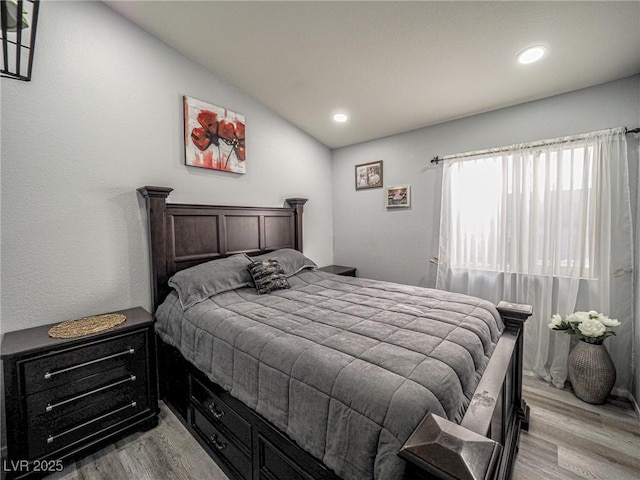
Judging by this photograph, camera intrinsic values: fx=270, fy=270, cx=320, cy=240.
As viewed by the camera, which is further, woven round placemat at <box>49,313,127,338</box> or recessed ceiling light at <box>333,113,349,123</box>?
recessed ceiling light at <box>333,113,349,123</box>

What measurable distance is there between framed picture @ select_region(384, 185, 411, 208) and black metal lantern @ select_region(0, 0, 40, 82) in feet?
10.1

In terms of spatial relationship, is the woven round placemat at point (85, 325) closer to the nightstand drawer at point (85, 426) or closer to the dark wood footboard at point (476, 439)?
the nightstand drawer at point (85, 426)

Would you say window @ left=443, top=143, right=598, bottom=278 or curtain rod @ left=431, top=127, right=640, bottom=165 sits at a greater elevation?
curtain rod @ left=431, top=127, right=640, bottom=165

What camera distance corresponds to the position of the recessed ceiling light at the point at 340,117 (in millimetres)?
3029

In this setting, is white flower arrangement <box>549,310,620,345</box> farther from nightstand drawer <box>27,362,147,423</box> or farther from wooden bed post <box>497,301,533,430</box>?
nightstand drawer <box>27,362,147,423</box>

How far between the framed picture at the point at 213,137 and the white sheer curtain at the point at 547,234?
2.22 m

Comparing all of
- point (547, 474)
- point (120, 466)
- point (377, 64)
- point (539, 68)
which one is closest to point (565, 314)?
point (547, 474)

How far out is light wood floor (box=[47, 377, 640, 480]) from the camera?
1.52 metres

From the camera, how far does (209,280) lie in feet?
6.94

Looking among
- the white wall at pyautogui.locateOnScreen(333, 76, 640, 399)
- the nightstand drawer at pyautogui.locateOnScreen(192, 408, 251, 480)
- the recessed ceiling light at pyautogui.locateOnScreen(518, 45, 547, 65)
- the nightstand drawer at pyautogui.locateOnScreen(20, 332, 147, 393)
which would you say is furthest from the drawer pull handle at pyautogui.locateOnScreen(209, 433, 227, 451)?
the recessed ceiling light at pyautogui.locateOnScreen(518, 45, 547, 65)

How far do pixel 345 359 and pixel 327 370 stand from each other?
0.09m

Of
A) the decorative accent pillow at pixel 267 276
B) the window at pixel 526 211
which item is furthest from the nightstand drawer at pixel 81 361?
the window at pixel 526 211

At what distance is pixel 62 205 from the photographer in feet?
5.99

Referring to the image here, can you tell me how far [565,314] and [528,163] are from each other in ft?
4.41
